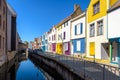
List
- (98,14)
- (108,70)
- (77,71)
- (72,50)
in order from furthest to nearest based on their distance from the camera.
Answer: (72,50), (98,14), (77,71), (108,70)

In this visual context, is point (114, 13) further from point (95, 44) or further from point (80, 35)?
point (80, 35)

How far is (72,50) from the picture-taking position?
106 ft

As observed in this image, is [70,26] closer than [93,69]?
No

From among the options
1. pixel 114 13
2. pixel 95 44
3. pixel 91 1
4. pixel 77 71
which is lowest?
pixel 77 71

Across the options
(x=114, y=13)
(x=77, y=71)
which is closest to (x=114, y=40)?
(x=114, y=13)

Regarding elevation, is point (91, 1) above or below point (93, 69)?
above

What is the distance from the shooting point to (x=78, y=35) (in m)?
29.0

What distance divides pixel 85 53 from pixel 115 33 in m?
8.75

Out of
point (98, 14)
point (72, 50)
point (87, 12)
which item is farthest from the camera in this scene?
point (72, 50)

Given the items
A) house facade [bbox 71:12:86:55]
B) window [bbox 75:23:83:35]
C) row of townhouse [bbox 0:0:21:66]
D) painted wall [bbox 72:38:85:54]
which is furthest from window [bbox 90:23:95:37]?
row of townhouse [bbox 0:0:21:66]

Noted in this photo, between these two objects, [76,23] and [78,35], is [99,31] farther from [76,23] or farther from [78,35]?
[76,23]

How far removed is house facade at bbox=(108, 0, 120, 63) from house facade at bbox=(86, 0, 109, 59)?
1.00m

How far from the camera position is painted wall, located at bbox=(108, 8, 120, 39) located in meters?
17.1

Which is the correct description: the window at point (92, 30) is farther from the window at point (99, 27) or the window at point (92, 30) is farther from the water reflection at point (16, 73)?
the water reflection at point (16, 73)
